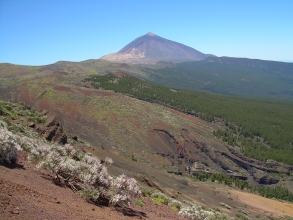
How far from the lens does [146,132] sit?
136 ft

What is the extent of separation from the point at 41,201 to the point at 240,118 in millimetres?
66948

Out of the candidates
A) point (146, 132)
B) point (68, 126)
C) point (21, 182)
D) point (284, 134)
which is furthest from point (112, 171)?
point (284, 134)

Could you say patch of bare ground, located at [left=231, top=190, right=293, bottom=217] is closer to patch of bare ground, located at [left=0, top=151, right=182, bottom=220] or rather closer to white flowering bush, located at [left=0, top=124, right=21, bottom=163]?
patch of bare ground, located at [left=0, top=151, right=182, bottom=220]

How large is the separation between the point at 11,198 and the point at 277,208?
2790 centimetres

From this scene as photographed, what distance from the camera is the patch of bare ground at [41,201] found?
6922 mm

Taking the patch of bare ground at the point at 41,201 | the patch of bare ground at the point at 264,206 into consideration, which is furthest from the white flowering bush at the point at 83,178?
the patch of bare ground at the point at 264,206

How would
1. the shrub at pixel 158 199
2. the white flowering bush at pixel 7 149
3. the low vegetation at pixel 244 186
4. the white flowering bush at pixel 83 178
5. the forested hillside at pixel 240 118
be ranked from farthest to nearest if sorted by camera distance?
the forested hillside at pixel 240 118
the low vegetation at pixel 244 186
the shrub at pixel 158 199
the white flowering bush at pixel 83 178
the white flowering bush at pixel 7 149

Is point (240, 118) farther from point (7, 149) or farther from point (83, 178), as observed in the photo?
point (7, 149)

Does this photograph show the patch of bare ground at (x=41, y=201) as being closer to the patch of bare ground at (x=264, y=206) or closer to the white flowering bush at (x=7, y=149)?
the white flowering bush at (x=7, y=149)

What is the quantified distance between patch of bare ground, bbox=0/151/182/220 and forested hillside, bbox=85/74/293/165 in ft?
136

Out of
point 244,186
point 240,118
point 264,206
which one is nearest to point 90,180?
point 264,206

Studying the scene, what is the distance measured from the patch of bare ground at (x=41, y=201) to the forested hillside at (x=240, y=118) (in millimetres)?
41486

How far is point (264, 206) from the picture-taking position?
2808 centimetres

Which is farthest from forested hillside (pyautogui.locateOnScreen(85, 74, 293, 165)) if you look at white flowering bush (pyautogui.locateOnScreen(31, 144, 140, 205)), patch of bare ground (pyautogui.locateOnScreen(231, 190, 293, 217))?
white flowering bush (pyautogui.locateOnScreen(31, 144, 140, 205))
